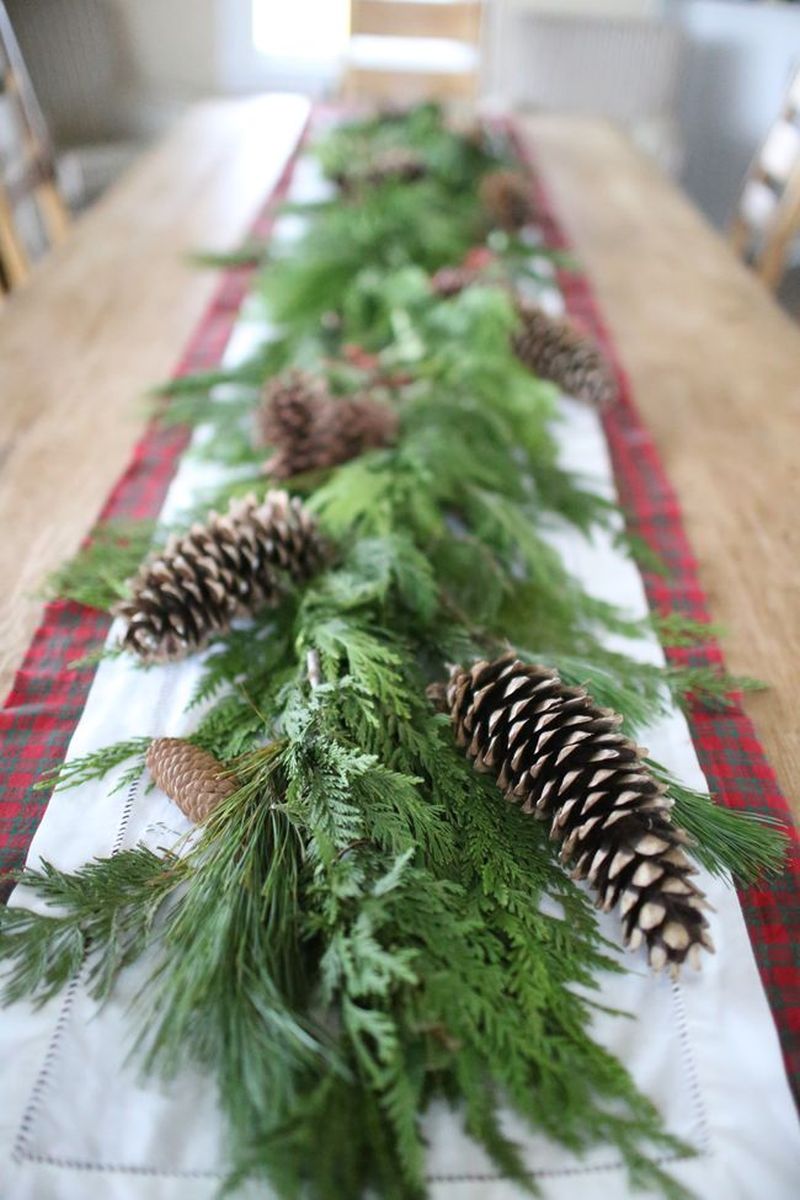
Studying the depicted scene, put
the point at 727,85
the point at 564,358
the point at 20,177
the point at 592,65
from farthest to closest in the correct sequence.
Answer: the point at 727,85 < the point at 592,65 < the point at 20,177 < the point at 564,358

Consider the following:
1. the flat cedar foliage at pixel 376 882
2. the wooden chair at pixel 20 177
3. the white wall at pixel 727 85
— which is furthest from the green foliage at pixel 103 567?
the white wall at pixel 727 85

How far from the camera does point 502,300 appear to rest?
1.05 m

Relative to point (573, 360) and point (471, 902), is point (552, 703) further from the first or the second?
point (573, 360)

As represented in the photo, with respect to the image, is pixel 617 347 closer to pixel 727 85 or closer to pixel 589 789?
pixel 589 789

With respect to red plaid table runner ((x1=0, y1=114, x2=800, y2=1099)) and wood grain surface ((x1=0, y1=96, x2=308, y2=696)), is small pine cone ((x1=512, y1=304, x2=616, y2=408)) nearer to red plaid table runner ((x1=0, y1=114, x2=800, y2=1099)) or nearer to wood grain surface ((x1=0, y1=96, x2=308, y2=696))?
red plaid table runner ((x1=0, y1=114, x2=800, y2=1099))

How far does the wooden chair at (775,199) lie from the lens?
5.34 ft

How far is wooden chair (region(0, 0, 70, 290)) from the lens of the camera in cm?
154

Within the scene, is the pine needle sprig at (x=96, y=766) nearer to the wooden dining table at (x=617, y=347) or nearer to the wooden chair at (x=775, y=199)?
the wooden dining table at (x=617, y=347)

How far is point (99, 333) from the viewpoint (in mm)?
1230

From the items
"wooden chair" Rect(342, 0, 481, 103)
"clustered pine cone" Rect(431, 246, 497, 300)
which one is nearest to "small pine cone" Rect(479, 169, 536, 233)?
"clustered pine cone" Rect(431, 246, 497, 300)

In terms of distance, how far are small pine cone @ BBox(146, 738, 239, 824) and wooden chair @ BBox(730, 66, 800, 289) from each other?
54.9 inches

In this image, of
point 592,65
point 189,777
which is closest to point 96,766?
point 189,777

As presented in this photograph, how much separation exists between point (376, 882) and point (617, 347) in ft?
3.23

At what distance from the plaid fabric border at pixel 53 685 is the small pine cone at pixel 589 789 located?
28 cm
